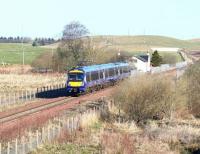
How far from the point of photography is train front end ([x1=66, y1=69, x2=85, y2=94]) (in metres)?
49.7

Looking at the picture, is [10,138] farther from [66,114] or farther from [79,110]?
[79,110]

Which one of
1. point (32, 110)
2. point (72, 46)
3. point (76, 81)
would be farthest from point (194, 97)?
point (72, 46)

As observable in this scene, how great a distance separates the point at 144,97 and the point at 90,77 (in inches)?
495

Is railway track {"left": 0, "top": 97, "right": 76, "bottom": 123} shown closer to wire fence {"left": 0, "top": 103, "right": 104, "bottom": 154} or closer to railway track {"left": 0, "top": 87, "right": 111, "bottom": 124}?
railway track {"left": 0, "top": 87, "right": 111, "bottom": 124}

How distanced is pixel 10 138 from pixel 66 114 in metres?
10.5

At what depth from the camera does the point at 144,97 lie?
40219 millimetres

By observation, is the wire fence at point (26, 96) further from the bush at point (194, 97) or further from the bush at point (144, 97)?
the bush at point (194, 97)

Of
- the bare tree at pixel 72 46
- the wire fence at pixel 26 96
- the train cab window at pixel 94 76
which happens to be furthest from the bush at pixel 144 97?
→ the bare tree at pixel 72 46

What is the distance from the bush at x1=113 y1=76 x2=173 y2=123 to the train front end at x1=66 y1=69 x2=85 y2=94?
26.3ft

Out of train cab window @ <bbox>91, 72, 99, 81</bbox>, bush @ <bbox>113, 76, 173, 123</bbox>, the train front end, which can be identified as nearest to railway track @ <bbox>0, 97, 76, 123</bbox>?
the train front end

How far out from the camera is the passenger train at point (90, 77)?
49.8 m

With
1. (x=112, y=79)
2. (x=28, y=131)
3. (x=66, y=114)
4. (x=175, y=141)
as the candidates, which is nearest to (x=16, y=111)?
(x=66, y=114)

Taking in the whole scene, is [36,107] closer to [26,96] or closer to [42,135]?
[26,96]

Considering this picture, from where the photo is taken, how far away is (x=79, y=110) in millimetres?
39531
